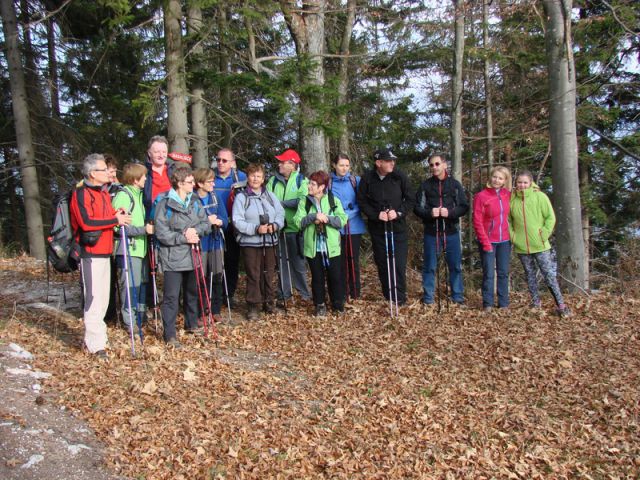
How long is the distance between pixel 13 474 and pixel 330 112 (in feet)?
21.2

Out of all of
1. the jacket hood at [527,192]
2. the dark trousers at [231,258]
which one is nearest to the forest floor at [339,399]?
the dark trousers at [231,258]

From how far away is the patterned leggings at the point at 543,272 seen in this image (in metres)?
7.33

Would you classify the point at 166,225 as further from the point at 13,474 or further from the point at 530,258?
the point at 530,258

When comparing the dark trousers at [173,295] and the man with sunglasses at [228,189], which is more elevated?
the man with sunglasses at [228,189]

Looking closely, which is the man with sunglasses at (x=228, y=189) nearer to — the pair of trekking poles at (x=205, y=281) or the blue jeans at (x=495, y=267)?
the pair of trekking poles at (x=205, y=281)

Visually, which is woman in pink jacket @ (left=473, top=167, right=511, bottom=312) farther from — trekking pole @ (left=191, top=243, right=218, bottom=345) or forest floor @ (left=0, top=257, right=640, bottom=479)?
trekking pole @ (left=191, top=243, right=218, bottom=345)

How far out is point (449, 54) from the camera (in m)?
13.8

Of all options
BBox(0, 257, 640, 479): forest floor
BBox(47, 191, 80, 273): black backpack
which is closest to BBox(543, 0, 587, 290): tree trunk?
BBox(0, 257, 640, 479): forest floor

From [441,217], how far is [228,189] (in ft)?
10.1

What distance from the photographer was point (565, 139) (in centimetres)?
807

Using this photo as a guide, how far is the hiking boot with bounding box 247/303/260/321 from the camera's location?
7605mm

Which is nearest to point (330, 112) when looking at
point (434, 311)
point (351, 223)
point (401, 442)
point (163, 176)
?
point (351, 223)

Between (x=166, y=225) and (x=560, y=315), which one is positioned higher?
(x=166, y=225)

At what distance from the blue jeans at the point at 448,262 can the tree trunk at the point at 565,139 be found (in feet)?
5.56
